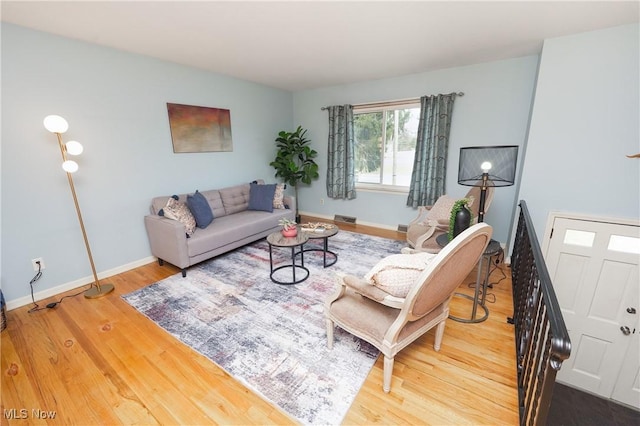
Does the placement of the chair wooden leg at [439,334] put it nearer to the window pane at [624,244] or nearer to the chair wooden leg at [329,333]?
the chair wooden leg at [329,333]

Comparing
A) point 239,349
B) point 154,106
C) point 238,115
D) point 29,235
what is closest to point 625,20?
point 239,349

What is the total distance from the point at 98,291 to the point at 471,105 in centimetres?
500

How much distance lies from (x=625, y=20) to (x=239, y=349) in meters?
4.19

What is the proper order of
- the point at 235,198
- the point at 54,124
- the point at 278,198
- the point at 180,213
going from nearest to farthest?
the point at 54,124 < the point at 180,213 < the point at 235,198 < the point at 278,198

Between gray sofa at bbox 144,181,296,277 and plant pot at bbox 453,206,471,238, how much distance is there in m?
2.55

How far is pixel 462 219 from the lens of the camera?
2.10 metres

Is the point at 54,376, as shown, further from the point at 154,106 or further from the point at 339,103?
the point at 339,103

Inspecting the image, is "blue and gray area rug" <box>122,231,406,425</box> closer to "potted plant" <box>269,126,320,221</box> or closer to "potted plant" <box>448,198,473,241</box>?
"potted plant" <box>448,198,473,241</box>

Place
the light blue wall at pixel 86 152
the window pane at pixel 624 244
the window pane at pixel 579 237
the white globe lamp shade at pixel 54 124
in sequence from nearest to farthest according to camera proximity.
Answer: the white globe lamp shade at pixel 54 124, the light blue wall at pixel 86 152, the window pane at pixel 624 244, the window pane at pixel 579 237

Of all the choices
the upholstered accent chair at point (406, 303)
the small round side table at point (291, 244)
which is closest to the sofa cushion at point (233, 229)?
the small round side table at point (291, 244)

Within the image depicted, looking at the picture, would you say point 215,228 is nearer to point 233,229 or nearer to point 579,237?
point 233,229

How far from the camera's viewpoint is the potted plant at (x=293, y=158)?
4.99 m

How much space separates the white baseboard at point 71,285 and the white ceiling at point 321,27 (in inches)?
94.6

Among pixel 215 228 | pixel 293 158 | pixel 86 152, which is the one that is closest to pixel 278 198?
pixel 215 228
